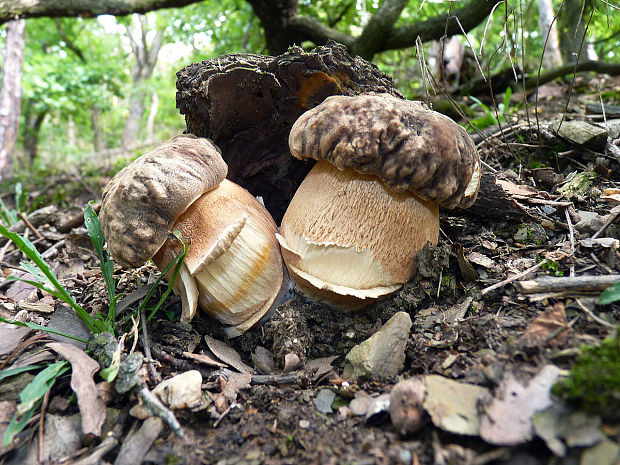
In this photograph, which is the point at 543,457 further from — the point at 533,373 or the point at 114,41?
the point at 114,41

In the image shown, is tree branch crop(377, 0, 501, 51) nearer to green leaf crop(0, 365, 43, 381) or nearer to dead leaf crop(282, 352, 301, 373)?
dead leaf crop(282, 352, 301, 373)

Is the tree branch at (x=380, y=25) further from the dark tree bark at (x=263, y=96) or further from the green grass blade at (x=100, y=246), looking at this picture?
the green grass blade at (x=100, y=246)

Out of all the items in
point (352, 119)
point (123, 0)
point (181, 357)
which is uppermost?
point (123, 0)

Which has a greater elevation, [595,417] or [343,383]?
[595,417]

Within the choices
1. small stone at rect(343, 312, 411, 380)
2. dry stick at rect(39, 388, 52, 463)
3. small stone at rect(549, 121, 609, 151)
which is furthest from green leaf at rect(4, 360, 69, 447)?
small stone at rect(549, 121, 609, 151)

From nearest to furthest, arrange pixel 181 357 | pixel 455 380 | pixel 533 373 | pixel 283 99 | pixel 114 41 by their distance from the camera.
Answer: pixel 533 373 < pixel 455 380 < pixel 181 357 < pixel 283 99 < pixel 114 41

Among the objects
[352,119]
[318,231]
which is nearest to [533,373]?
[318,231]
